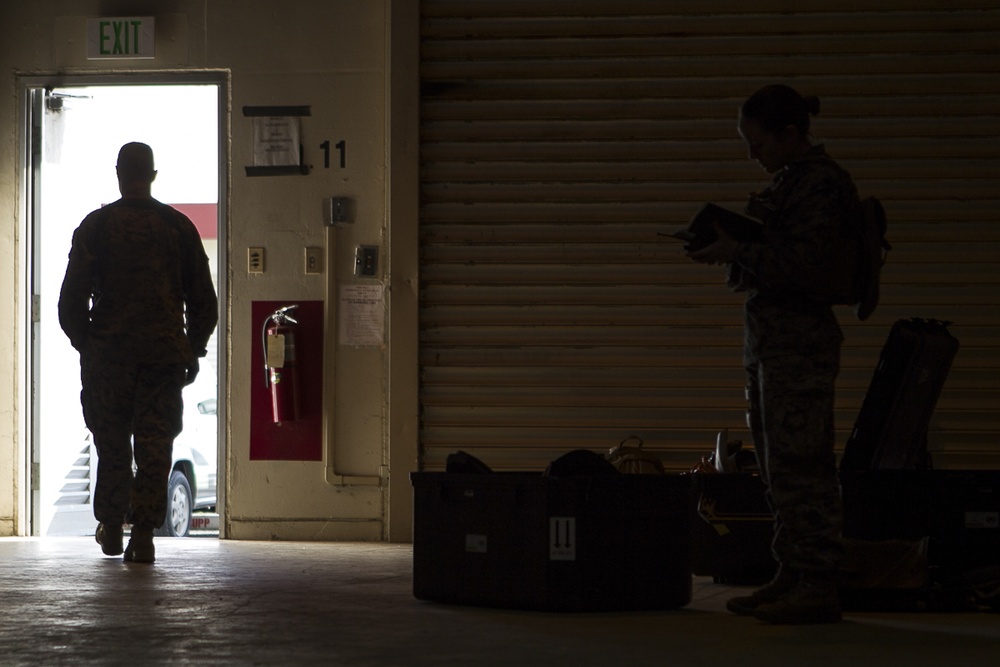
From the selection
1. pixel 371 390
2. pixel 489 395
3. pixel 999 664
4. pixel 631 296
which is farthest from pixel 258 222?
pixel 999 664

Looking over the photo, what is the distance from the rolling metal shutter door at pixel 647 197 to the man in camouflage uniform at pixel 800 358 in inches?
132

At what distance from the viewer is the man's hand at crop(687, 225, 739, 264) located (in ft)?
A: 12.8

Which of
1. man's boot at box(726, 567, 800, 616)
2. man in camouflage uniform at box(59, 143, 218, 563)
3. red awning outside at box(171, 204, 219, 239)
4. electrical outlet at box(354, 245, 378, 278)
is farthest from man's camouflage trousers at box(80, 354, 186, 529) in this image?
red awning outside at box(171, 204, 219, 239)

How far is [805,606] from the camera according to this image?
3.85 m

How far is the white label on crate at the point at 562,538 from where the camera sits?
4.18 meters

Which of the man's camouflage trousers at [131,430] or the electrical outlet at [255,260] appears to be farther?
the electrical outlet at [255,260]

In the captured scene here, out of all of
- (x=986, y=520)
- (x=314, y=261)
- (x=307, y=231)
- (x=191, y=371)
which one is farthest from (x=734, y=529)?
(x=307, y=231)

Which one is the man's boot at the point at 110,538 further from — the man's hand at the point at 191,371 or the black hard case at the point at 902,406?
the black hard case at the point at 902,406

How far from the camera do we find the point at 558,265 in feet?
24.3

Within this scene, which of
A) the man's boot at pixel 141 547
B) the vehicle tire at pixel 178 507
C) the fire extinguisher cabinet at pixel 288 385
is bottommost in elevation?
the vehicle tire at pixel 178 507

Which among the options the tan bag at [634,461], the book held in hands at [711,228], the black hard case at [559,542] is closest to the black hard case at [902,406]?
the black hard case at [559,542]

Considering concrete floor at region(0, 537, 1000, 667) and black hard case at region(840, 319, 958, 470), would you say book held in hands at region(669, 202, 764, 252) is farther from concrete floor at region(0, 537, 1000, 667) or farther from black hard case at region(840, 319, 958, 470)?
black hard case at region(840, 319, 958, 470)

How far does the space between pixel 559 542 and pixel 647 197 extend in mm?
3529

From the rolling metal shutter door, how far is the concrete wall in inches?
7.9
